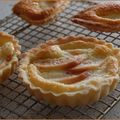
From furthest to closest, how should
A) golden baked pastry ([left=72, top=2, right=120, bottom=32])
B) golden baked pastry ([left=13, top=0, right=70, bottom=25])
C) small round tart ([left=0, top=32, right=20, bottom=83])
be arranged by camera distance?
golden baked pastry ([left=13, top=0, right=70, bottom=25])
golden baked pastry ([left=72, top=2, right=120, bottom=32])
small round tart ([left=0, top=32, right=20, bottom=83])

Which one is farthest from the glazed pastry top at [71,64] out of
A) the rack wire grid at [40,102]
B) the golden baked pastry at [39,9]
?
the golden baked pastry at [39,9]

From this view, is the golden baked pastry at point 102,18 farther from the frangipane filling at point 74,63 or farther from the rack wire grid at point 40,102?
the frangipane filling at point 74,63

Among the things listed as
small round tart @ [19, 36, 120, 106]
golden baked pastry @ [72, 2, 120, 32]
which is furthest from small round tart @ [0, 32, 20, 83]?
golden baked pastry @ [72, 2, 120, 32]

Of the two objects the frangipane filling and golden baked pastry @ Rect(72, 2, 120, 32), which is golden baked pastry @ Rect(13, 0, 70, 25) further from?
the frangipane filling

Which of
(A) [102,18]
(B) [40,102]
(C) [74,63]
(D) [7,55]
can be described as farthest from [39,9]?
(B) [40,102]

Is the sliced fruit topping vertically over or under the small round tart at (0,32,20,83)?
over

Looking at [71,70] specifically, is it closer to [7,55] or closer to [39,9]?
[7,55]
